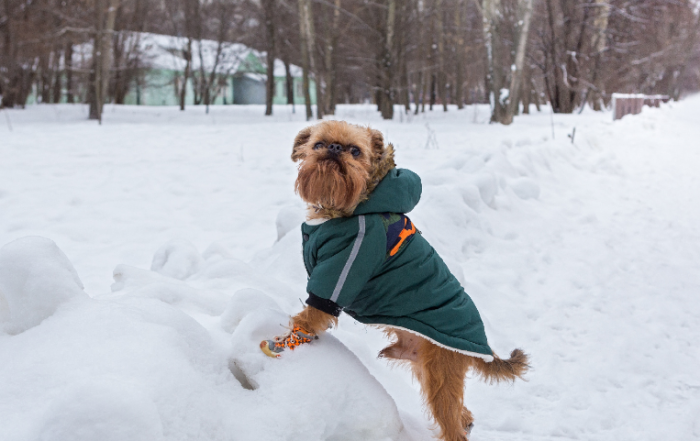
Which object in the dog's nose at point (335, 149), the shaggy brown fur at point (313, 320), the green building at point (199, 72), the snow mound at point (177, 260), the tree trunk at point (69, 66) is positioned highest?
the green building at point (199, 72)

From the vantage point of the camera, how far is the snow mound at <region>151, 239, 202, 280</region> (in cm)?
367

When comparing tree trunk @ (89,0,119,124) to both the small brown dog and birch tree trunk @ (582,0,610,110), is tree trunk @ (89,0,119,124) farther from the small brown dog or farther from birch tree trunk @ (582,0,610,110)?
birch tree trunk @ (582,0,610,110)

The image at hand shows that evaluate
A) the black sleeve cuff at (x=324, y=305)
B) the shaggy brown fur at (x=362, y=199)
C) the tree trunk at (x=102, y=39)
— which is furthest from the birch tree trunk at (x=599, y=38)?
the black sleeve cuff at (x=324, y=305)

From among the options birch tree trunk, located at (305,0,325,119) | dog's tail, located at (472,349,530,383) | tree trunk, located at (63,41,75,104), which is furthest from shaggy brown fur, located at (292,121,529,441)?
tree trunk, located at (63,41,75,104)

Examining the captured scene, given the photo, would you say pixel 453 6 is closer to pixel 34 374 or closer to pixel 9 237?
pixel 9 237

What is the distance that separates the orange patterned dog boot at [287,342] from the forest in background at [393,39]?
46.3 ft

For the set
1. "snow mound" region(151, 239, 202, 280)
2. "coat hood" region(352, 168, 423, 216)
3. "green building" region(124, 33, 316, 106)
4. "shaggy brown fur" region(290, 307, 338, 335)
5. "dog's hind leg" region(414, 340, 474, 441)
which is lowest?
"dog's hind leg" region(414, 340, 474, 441)

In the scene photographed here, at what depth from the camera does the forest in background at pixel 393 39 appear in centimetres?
1650

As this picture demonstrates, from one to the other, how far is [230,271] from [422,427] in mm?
1714

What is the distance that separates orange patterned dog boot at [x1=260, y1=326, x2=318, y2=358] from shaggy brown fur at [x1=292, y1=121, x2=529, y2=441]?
0.10 ft

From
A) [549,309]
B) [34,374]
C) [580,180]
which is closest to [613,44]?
[580,180]

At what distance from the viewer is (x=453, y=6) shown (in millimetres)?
26922

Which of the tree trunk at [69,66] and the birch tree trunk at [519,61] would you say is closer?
the birch tree trunk at [519,61]

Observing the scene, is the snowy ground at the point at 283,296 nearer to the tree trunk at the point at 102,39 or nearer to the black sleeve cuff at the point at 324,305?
the black sleeve cuff at the point at 324,305
